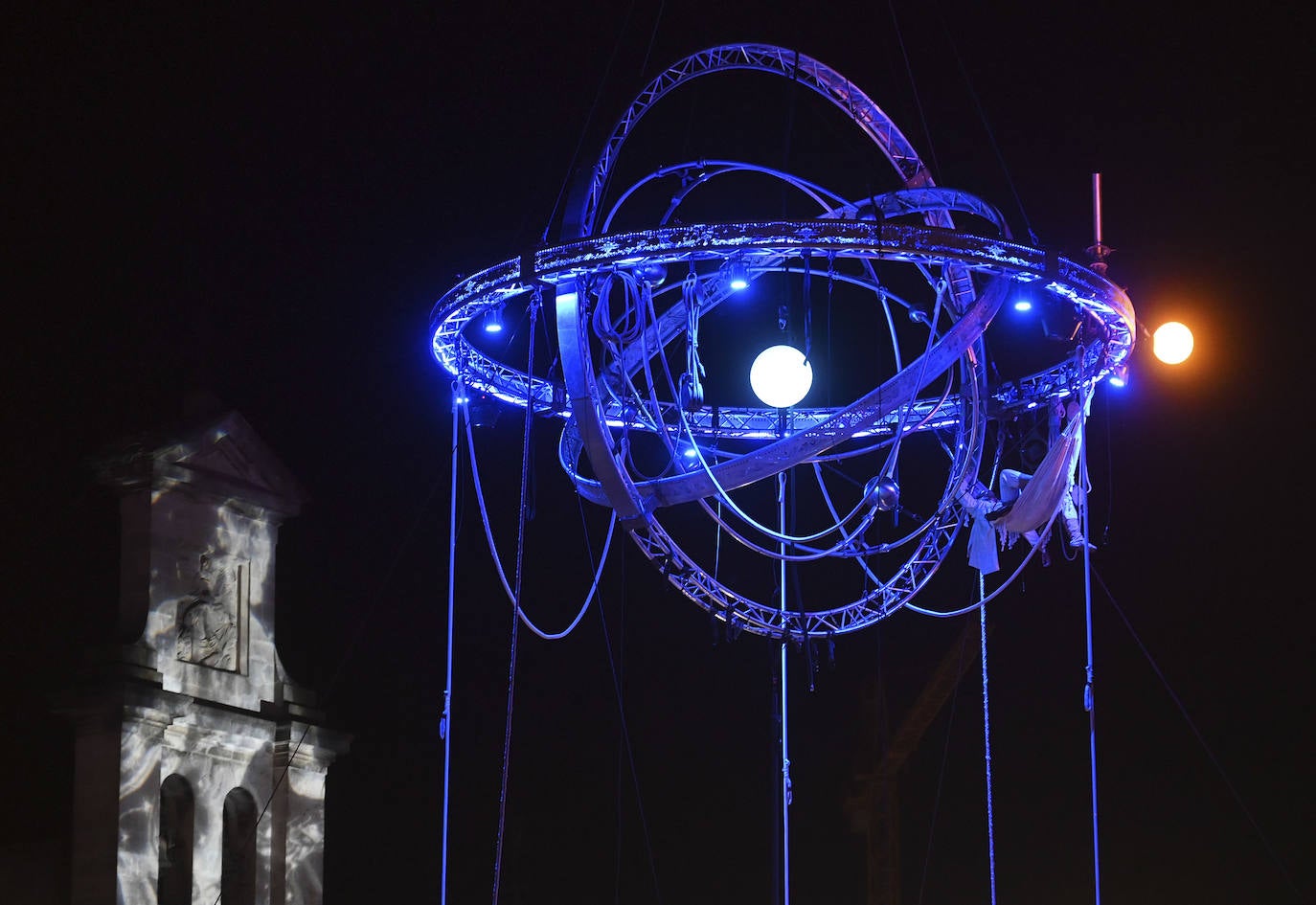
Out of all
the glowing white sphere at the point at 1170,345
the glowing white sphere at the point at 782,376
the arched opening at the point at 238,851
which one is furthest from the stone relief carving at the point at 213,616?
the glowing white sphere at the point at 1170,345

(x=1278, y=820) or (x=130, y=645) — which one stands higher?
(x=130, y=645)

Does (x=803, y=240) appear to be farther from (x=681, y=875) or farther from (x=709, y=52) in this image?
(x=681, y=875)

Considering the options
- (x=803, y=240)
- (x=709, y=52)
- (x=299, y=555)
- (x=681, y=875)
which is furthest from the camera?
(x=681, y=875)

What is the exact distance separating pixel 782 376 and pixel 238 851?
751cm

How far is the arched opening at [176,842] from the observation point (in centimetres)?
1762

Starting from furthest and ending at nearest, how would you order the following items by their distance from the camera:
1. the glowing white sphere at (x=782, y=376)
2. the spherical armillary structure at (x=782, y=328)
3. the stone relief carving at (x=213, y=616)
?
the stone relief carving at (x=213, y=616) → the glowing white sphere at (x=782, y=376) → the spherical armillary structure at (x=782, y=328)

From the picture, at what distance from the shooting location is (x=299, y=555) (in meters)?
19.9

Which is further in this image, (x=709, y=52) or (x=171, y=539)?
(x=171, y=539)

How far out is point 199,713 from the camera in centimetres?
1758

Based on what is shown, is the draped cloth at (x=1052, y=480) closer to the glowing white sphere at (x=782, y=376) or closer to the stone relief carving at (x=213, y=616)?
the glowing white sphere at (x=782, y=376)

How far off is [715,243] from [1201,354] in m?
9.09

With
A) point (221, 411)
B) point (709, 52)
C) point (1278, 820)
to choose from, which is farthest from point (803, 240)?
point (1278, 820)

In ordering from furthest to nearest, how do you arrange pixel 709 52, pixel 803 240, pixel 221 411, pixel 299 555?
1. pixel 299 555
2. pixel 221 411
3. pixel 709 52
4. pixel 803 240

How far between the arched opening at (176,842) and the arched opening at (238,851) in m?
0.41
